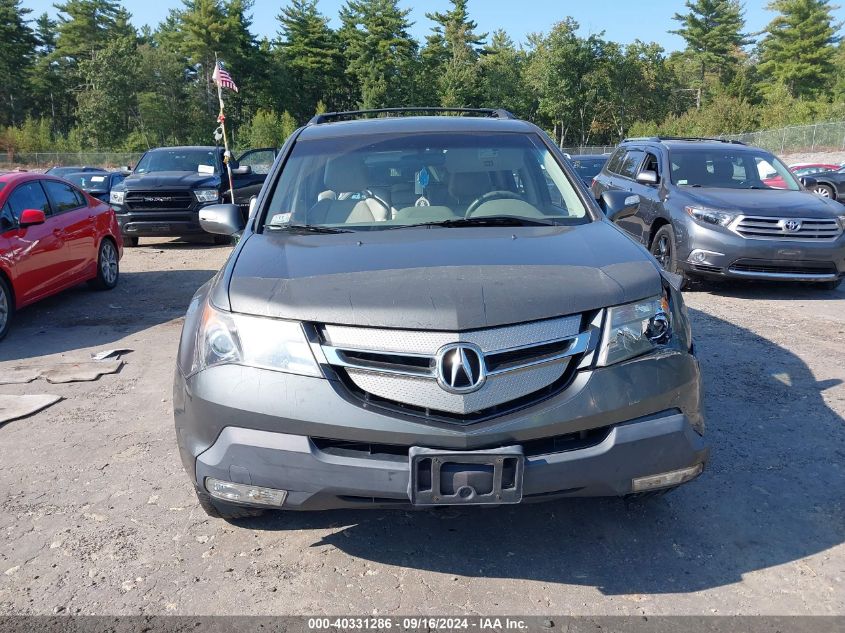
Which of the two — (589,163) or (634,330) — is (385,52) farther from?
(634,330)

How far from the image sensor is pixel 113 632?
8.60 ft

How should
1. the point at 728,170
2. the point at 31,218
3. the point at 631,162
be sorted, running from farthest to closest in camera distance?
1. the point at 631,162
2. the point at 728,170
3. the point at 31,218

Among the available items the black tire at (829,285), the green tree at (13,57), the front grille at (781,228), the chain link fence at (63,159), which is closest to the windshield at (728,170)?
the front grille at (781,228)

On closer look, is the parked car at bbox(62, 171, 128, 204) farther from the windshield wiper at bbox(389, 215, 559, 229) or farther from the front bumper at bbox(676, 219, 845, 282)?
the windshield wiper at bbox(389, 215, 559, 229)

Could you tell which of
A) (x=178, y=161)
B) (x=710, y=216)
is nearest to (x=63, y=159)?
(x=178, y=161)

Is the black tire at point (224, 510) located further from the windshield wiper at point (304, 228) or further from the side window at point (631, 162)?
the side window at point (631, 162)

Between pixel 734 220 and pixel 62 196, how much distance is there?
773cm

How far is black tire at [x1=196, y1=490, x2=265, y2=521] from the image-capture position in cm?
307

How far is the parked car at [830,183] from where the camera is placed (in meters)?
19.9

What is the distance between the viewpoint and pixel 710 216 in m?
8.42

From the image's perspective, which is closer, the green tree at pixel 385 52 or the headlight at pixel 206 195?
the headlight at pixel 206 195

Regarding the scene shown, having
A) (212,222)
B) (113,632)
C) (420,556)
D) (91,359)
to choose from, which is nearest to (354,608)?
(420,556)

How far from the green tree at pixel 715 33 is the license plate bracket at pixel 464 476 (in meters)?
82.3

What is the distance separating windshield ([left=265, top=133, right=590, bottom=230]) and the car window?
4.67 metres
